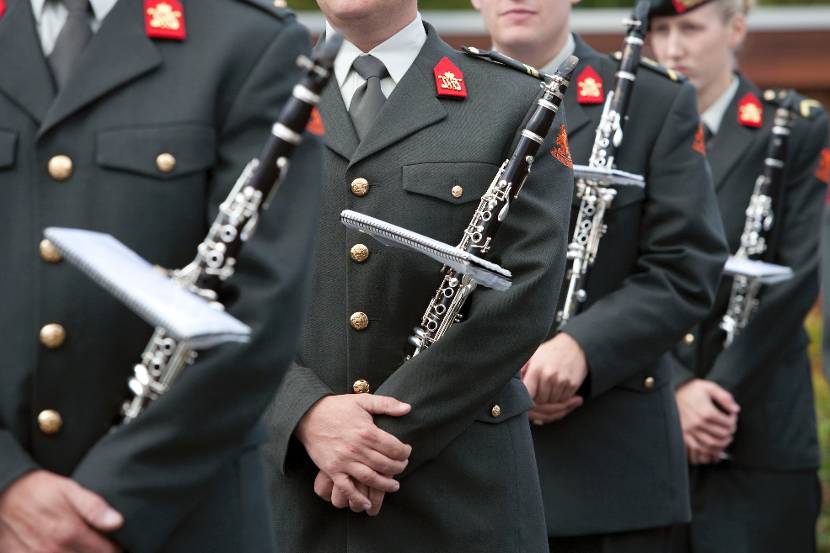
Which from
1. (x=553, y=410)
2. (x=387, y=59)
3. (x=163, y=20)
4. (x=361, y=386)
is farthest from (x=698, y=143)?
(x=163, y=20)

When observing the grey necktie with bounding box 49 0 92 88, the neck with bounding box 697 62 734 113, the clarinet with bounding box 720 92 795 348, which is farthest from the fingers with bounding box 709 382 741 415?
the grey necktie with bounding box 49 0 92 88

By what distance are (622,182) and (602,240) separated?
1.11 ft

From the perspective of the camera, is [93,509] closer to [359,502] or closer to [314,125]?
[314,125]

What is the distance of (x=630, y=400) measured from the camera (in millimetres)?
4258

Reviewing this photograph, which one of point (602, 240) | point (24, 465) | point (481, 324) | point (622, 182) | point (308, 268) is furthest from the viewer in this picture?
point (602, 240)

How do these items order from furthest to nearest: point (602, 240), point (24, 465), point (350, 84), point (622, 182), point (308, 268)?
point (602, 240) < point (622, 182) < point (350, 84) < point (308, 268) < point (24, 465)

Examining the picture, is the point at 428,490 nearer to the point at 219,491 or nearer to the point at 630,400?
the point at 219,491

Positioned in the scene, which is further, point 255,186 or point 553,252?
point 553,252

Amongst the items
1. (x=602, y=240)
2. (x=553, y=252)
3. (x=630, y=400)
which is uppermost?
(x=553, y=252)

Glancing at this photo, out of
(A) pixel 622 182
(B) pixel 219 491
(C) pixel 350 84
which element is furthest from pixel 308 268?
(A) pixel 622 182

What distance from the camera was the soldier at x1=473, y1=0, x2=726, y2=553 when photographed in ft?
13.6

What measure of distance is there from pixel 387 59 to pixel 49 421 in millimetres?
1275

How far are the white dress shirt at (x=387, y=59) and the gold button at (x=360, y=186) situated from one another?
0.72 ft

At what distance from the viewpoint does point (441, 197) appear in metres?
3.21
